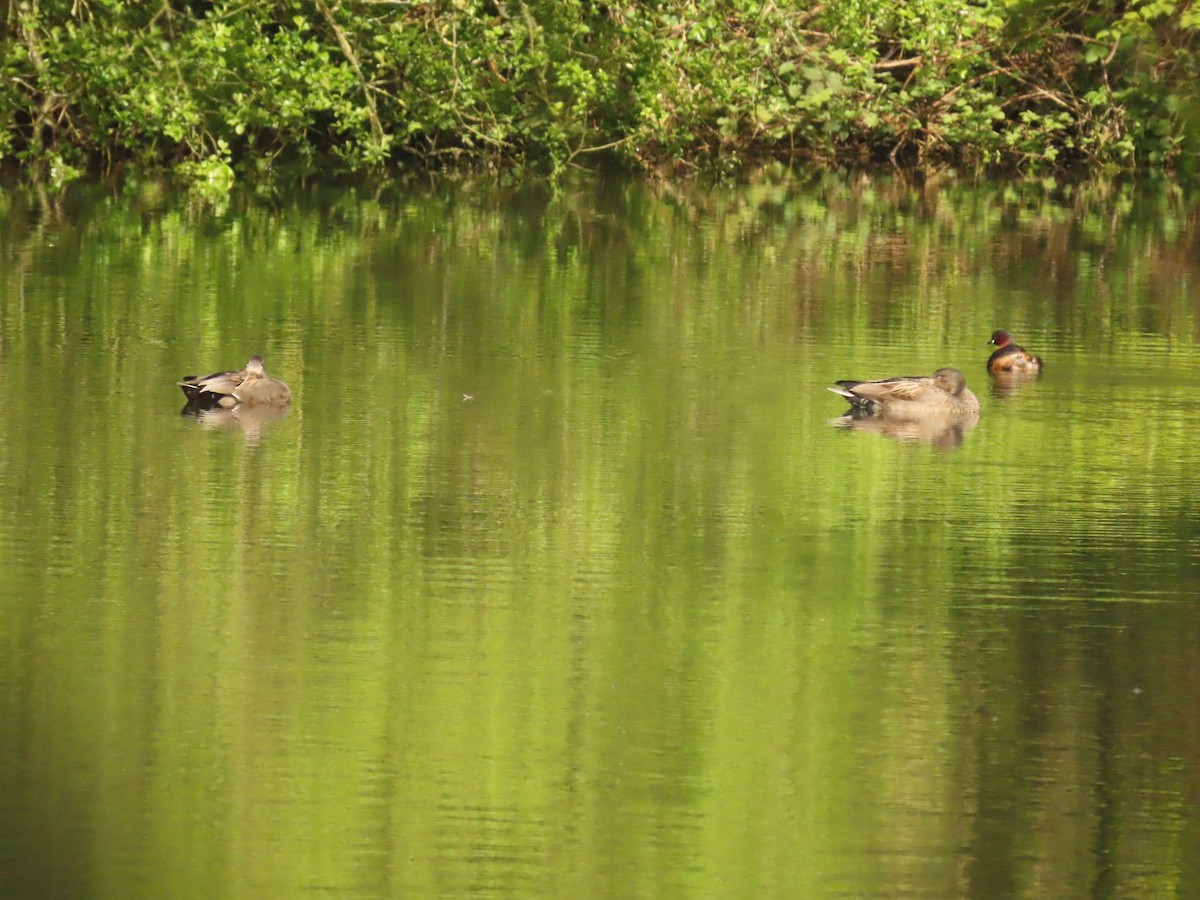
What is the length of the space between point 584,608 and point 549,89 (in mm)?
24098

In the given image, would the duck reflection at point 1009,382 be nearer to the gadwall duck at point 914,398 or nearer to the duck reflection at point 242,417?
the gadwall duck at point 914,398

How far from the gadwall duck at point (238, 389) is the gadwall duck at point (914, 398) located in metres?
3.08

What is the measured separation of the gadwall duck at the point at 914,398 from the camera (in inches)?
539

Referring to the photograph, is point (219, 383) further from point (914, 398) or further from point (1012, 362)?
point (1012, 362)

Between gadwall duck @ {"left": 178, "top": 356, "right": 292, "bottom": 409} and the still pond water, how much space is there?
0.19m

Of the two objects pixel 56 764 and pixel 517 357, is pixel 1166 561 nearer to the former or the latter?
pixel 56 764

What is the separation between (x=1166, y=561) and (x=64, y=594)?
168 inches

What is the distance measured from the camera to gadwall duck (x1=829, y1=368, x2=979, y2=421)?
13688 millimetres

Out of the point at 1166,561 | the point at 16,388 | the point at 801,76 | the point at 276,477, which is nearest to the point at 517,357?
the point at 16,388

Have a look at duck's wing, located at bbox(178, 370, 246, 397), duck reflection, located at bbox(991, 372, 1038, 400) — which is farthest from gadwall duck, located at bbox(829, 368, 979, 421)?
duck's wing, located at bbox(178, 370, 246, 397)

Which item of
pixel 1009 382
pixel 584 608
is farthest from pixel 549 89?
pixel 584 608

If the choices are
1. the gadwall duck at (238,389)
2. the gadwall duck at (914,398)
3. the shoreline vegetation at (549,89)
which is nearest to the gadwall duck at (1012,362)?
the gadwall duck at (914,398)

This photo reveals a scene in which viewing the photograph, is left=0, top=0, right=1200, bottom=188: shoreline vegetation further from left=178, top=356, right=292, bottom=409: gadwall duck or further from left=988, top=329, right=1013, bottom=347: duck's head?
left=178, top=356, right=292, bottom=409: gadwall duck

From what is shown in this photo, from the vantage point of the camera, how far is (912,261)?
23.0 m
